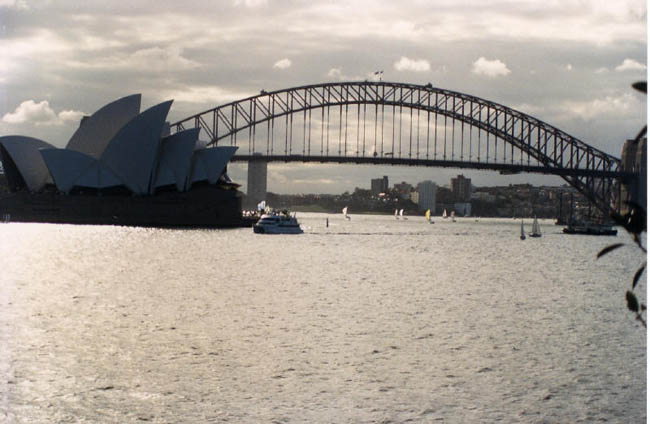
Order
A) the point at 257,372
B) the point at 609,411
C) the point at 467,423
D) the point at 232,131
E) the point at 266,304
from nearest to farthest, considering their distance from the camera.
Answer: the point at 467,423 < the point at 609,411 < the point at 257,372 < the point at 266,304 < the point at 232,131

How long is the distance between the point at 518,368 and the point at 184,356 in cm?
A: 574

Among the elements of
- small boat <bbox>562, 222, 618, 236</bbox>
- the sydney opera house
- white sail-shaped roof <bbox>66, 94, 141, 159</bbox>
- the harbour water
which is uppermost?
white sail-shaped roof <bbox>66, 94, 141, 159</bbox>

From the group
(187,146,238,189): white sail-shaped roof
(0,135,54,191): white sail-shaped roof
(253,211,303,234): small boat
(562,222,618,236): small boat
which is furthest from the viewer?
(562,222,618,236): small boat

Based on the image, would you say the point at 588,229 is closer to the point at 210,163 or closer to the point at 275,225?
the point at 275,225

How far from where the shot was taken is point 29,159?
8612 cm

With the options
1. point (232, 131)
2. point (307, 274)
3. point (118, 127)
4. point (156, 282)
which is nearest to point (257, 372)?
point (156, 282)

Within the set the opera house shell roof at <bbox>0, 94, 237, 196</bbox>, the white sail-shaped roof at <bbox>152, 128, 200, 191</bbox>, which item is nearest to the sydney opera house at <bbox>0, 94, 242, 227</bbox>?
the opera house shell roof at <bbox>0, 94, 237, 196</bbox>

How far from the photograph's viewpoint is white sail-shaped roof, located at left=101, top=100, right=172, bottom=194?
244ft

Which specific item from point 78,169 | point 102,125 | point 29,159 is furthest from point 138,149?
point 29,159

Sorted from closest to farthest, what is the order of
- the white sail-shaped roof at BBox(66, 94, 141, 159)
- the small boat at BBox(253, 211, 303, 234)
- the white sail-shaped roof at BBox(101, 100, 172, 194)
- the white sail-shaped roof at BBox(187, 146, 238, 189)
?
the small boat at BBox(253, 211, 303, 234)
the white sail-shaped roof at BBox(101, 100, 172, 194)
the white sail-shaped roof at BBox(66, 94, 141, 159)
the white sail-shaped roof at BBox(187, 146, 238, 189)

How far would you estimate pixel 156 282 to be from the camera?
90.9 ft

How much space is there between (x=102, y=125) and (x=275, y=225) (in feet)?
72.2

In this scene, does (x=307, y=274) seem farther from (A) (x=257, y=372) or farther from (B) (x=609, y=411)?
(B) (x=609, y=411)

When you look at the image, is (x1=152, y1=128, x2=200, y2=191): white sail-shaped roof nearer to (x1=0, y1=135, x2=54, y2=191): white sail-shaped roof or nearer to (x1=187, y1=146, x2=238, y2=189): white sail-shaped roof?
(x1=187, y1=146, x2=238, y2=189): white sail-shaped roof
